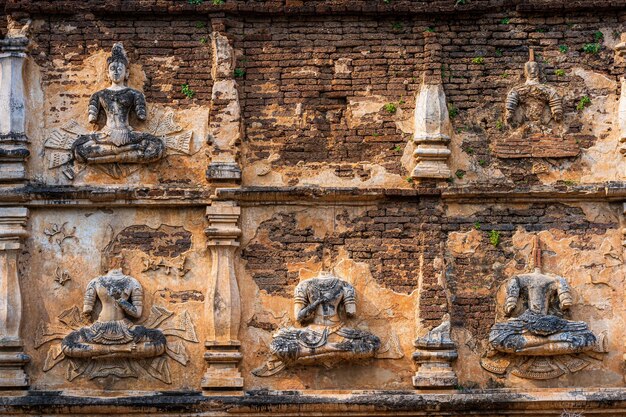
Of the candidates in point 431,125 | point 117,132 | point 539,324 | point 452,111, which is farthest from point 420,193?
point 117,132

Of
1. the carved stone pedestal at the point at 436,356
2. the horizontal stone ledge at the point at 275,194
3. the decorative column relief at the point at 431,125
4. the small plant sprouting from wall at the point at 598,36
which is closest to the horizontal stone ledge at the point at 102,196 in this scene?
the horizontal stone ledge at the point at 275,194

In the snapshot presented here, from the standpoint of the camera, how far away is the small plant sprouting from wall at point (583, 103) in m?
13.9

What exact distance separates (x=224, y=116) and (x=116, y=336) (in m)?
2.33

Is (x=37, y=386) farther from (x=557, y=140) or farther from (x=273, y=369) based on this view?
(x=557, y=140)

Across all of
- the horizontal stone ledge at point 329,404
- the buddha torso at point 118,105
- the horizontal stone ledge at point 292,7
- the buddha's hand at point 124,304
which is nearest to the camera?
the horizontal stone ledge at point 329,404

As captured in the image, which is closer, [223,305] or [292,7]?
[223,305]

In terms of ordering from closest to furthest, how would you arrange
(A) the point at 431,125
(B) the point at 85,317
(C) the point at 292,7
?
(B) the point at 85,317, (A) the point at 431,125, (C) the point at 292,7

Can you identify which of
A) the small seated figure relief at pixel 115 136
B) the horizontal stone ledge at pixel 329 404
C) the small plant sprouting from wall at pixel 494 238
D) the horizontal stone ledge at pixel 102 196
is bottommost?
the horizontal stone ledge at pixel 329 404

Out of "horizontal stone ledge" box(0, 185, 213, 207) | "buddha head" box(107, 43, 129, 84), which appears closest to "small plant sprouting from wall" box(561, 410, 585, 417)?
"horizontal stone ledge" box(0, 185, 213, 207)

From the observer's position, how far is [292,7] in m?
14.0

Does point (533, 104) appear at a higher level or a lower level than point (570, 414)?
higher

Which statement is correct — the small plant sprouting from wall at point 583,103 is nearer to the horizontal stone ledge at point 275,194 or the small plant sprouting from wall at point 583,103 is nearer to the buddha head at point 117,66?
the horizontal stone ledge at point 275,194

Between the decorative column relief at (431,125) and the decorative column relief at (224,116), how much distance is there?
5.60ft

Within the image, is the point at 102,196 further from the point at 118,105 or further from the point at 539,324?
the point at 539,324
